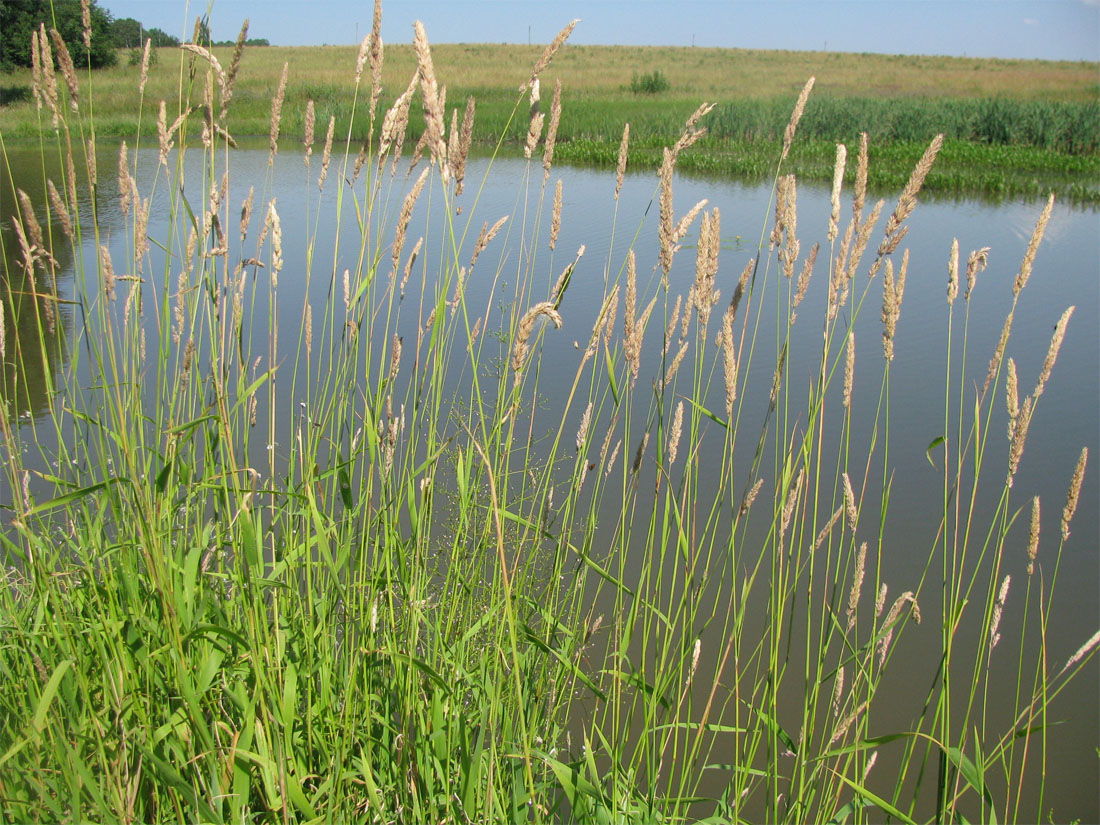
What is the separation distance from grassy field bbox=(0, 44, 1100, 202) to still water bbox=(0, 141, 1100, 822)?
1523mm

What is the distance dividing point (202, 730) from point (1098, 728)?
2568 mm

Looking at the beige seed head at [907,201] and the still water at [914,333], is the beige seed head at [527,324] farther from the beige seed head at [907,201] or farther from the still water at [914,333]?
the beige seed head at [907,201]

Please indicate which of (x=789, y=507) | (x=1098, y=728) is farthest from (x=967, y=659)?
(x=789, y=507)

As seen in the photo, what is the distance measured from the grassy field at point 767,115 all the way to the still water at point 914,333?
152 centimetres

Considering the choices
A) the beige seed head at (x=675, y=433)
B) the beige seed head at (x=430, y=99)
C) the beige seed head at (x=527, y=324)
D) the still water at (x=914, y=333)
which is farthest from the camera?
the still water at (x=914, y=333)

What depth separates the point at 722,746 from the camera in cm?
232

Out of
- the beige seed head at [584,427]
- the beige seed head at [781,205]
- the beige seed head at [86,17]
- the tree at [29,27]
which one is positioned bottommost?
the beige seed head at [584,427]

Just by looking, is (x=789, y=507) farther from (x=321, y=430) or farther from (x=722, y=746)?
(x=722, y=746)

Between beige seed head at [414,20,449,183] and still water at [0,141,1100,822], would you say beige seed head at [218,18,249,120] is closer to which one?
still water at [0,141,1100,822]

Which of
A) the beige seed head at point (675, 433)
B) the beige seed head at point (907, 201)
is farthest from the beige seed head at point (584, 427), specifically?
the beige seed head at point (907, 201)

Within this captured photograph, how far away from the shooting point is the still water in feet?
8.62

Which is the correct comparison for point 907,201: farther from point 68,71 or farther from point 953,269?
point 68,71

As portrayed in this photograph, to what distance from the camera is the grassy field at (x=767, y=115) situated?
519 inches

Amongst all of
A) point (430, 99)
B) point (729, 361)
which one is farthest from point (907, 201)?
point (430, 99)
